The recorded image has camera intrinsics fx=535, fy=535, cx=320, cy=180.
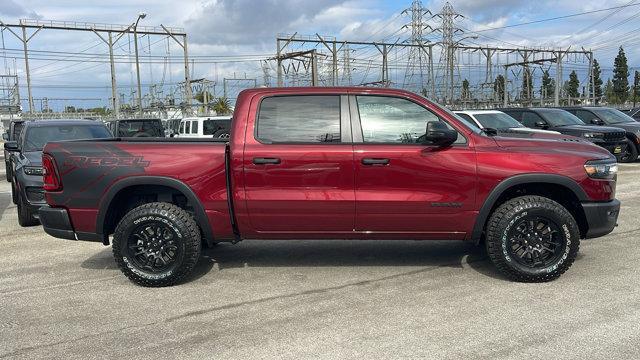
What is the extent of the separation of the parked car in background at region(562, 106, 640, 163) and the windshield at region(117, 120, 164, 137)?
13.3 m

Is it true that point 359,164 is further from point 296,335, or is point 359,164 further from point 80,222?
point 80,222

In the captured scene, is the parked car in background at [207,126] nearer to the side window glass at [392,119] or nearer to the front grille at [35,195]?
the front grille at [35,195]

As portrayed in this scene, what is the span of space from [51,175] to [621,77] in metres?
80.8

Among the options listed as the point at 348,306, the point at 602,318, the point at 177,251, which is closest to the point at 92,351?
the point at 177,251

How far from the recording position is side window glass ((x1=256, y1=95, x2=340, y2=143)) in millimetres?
5113

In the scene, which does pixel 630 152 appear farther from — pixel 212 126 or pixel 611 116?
pixel 212 126

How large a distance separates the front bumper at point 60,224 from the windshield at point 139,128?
12.5 meters

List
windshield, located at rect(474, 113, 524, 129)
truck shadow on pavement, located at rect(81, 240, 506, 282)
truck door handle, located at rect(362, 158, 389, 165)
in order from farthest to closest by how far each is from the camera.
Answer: windshield, located at rect(474, 113, 524, 129), truck shadow on pavement, located at rect(81, 240, 506, 282), truck door handle, located at rect(362, 158, 389, 165)

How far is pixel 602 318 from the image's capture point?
4.23 m

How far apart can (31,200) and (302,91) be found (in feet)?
17.0

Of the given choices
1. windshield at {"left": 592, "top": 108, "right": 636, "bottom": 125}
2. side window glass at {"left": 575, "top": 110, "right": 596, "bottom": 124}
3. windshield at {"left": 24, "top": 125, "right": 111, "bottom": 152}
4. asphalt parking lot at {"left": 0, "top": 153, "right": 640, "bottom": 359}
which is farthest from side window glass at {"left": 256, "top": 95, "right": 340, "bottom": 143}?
windshield at {"left": 592, "top": 108, "right": 636, "bottom": 125}

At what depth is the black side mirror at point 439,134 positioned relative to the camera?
4.80 metres

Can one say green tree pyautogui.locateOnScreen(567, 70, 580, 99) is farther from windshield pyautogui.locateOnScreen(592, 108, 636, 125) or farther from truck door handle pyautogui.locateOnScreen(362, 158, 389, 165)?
truck door handle pyautogui.locateOnScreen(362, 158, 389, 165)

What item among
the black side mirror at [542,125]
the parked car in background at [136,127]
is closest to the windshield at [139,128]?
the parked car in background at [136,127]
